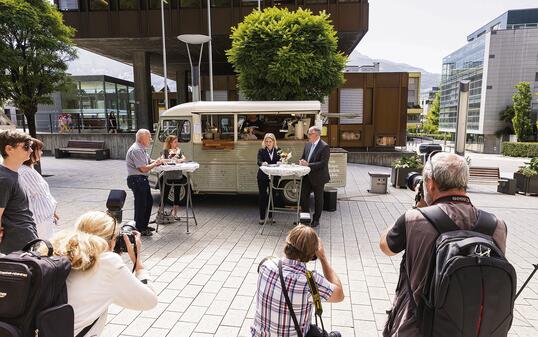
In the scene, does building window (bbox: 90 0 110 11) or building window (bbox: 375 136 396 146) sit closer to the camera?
building window (bbox: 90 0 110 11)

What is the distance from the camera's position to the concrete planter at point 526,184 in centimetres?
1138

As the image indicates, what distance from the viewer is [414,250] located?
186cm

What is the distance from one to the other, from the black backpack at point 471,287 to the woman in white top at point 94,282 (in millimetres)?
1521

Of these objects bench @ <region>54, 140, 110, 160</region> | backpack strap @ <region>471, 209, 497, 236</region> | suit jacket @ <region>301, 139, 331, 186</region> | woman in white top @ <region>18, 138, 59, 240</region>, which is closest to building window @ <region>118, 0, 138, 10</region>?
bench @ <region>54, 140, 110, 160</region>

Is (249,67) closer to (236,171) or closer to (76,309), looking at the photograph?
(236,171)

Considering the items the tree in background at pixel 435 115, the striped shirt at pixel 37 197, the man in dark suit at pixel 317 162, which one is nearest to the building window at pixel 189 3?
the man in dark suit at pixel 317 162

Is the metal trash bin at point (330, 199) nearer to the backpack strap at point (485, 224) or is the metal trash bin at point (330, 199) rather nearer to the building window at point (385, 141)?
the backpack strap at point (485, 224)

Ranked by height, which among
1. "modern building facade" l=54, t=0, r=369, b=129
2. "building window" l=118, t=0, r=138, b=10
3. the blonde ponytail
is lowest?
the blonde ponytail

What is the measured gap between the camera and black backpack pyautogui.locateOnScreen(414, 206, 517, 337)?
1585 mm

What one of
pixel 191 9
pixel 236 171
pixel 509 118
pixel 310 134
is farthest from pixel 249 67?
pixel 509 118

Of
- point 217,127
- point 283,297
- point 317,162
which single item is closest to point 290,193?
point 317,162

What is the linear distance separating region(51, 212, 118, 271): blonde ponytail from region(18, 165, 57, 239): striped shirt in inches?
68.1

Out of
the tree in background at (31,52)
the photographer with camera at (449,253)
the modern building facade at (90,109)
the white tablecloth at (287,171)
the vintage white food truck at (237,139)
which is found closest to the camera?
the photographer with camera at (449,253)

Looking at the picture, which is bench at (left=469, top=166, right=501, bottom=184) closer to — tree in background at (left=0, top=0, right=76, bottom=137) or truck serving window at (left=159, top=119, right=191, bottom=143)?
truck serving window at (left=159, top=119, right=191, bottom=143)
